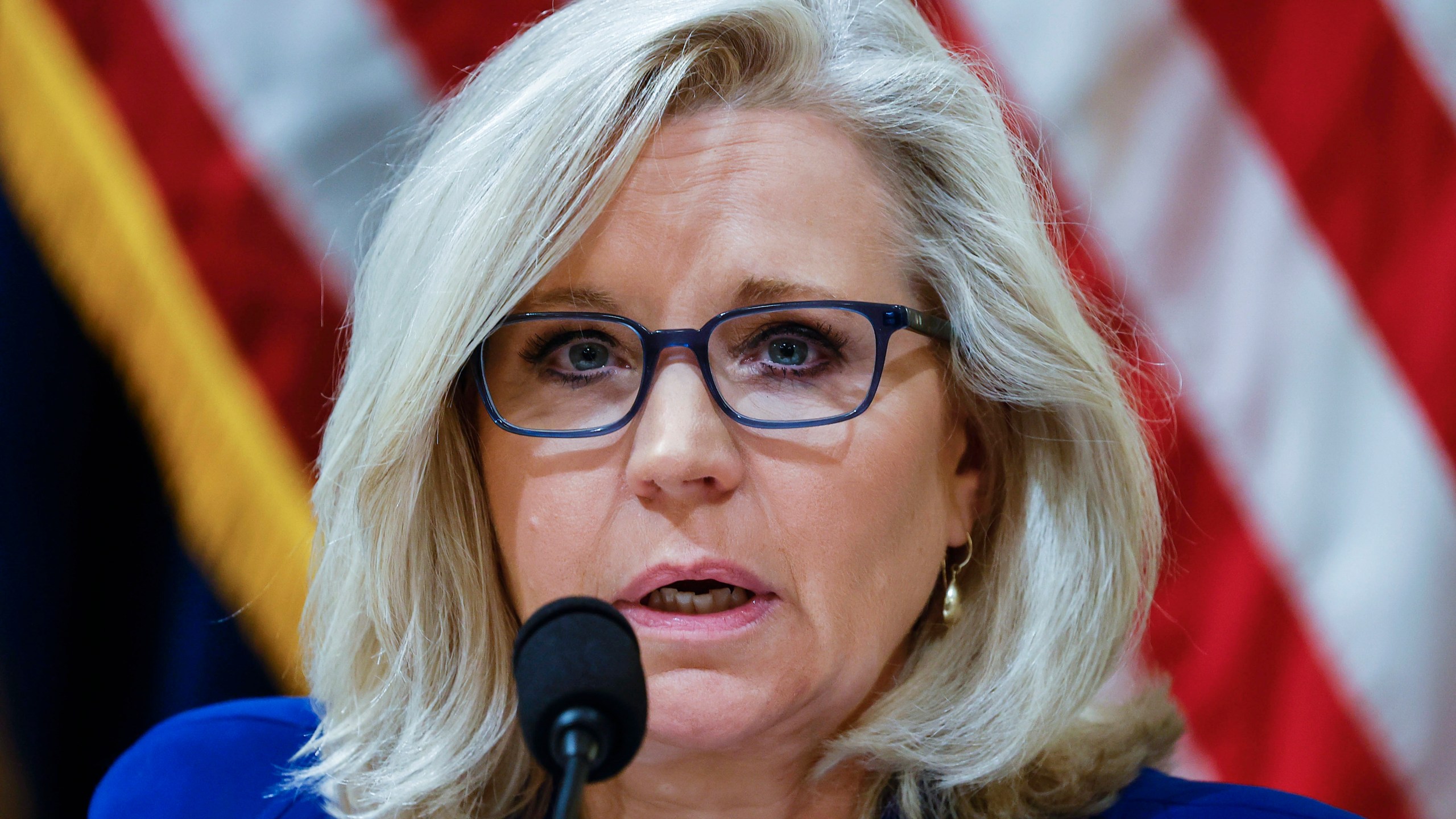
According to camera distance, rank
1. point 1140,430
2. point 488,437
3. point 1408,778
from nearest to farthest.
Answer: point 488,437, point 1140,430, point 1408,778

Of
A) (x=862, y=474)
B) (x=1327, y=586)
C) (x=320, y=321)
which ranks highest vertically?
(x=320, y=321)

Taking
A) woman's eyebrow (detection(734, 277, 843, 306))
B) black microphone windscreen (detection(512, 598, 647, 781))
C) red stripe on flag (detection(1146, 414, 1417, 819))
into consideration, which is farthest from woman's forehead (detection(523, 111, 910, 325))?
red stripe on flag (detection(1146, 414, 1417, 819))

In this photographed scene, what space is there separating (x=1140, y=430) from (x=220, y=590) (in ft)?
4.36

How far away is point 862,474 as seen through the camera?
1054 mm

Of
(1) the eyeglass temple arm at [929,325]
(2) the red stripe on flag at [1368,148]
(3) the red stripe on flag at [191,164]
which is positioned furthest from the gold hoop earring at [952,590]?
(3) the red stripe on flag at [191,164]

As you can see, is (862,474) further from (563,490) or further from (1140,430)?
(1140,430)

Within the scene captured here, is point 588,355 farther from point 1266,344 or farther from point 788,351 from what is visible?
point 1266,344

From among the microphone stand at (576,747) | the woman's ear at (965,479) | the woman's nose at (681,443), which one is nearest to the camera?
the microphone stand at (576,747)

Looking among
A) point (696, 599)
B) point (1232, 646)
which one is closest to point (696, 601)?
point (696, 599)

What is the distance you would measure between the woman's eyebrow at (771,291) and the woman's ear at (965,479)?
0.81ft

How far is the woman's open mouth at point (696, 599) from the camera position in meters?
1.04

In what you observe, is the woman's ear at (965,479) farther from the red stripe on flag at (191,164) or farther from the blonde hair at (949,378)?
the red stripe on flag at (191,164)

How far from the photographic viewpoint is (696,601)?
1.04m

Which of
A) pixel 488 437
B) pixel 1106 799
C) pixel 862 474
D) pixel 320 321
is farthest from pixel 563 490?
pixel 320 321
